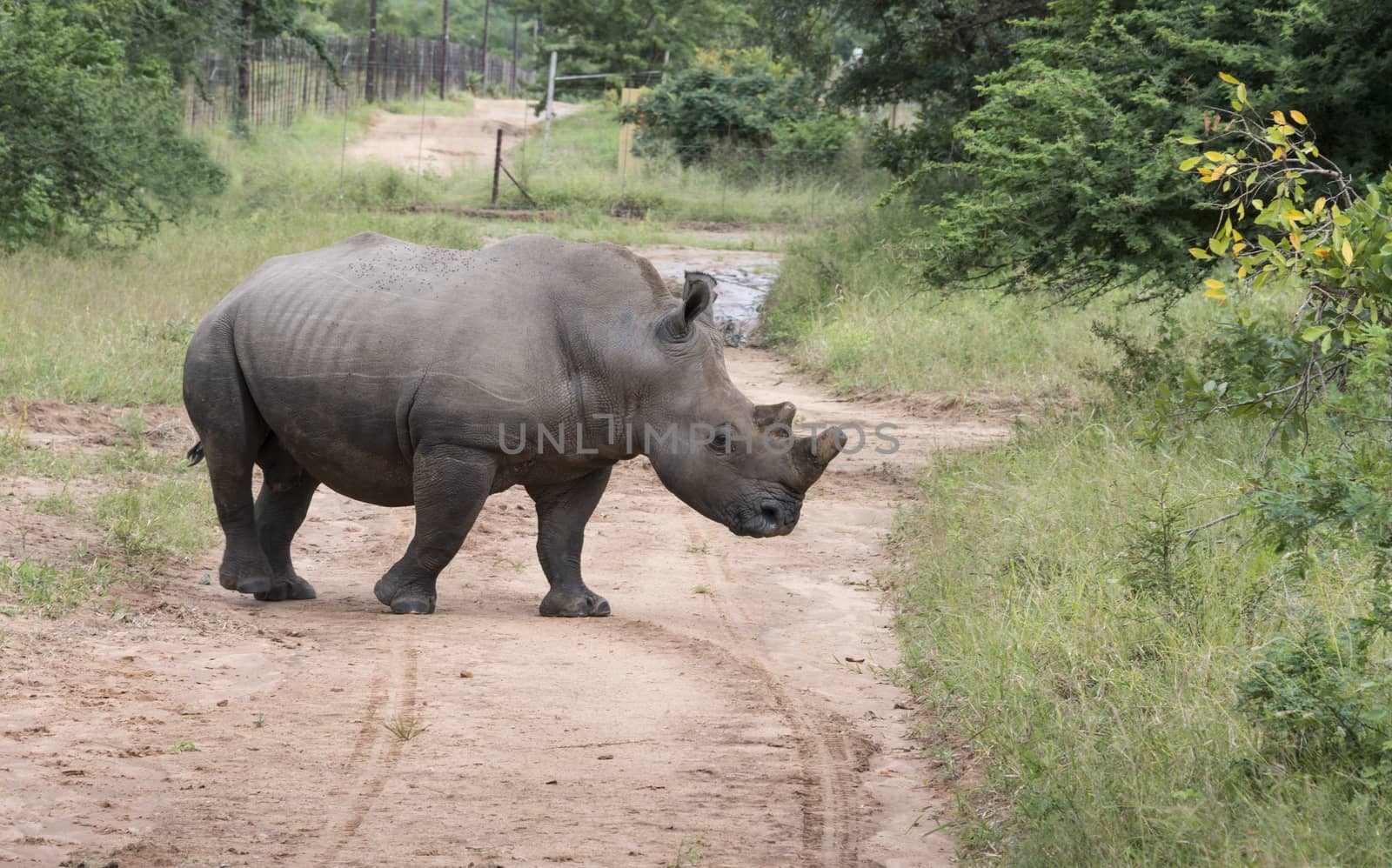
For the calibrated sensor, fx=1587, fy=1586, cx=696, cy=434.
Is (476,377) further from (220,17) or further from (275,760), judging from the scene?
(220,17)

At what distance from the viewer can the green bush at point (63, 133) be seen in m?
15.5

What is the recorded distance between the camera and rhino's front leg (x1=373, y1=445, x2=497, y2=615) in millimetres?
6957

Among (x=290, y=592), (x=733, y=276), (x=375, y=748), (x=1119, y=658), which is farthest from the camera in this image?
(x=733, y=276)

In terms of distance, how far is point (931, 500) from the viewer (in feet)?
31.4

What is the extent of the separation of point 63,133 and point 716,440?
11338 mm

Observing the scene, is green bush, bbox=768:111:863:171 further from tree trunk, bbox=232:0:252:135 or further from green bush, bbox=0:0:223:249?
green bush, bbox=0:0:223:249

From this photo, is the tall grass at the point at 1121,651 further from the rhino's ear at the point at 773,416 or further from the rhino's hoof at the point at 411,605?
the rhino's hoof at the point at 411,605

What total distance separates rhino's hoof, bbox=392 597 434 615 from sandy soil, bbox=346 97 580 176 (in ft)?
76.4

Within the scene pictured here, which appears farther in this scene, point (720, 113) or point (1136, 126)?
point (720, 113)

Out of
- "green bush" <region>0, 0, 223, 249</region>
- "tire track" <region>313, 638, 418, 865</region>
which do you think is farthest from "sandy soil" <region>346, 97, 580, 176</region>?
"tire track" <region>313, 638, 418, 865</region>

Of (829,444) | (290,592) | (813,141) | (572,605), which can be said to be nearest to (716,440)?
(829,444)

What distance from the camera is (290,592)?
7625 millimetres

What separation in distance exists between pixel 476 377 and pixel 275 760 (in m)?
2.37

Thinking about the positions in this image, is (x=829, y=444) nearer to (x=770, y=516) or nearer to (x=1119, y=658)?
(x=770, y=516)
